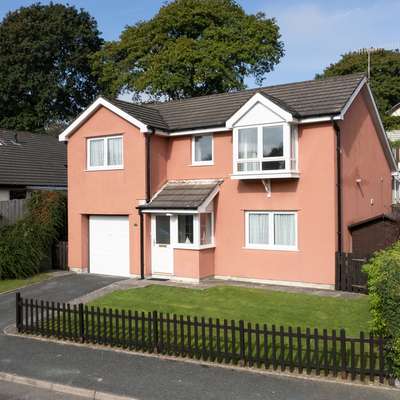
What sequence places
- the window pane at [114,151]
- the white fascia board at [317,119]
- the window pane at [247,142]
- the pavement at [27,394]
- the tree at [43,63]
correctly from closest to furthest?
1. the pavement at [27,394]
2. the white fascia board at [317,119]
3. the window pane at [247,142]
4. the window pane at [114,151]
5. the tree at [43,63]

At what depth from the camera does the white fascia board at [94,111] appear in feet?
57.8

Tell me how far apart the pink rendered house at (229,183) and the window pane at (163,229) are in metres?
0.04

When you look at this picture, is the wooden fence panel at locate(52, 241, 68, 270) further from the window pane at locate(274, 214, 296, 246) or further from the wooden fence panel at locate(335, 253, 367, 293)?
the wooden fence panel at locate(335, 253, 367, 293)

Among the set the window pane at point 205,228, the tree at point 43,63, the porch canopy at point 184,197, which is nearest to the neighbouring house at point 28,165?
the porch canopy at point 184,197

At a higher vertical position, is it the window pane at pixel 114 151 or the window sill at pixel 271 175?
the window pane at pixel 114 151

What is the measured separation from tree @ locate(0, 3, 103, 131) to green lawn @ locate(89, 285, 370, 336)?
3370cm

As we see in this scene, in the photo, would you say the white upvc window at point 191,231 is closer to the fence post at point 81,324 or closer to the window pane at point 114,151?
the window pane at point 114,151

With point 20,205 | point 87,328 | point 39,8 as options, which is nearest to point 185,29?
point 39,8

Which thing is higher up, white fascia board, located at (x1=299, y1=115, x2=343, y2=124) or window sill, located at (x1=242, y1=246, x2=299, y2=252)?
white fascia board, located at (x1=299, y1=115, x2=343, y2=124)

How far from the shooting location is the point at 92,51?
155 ft

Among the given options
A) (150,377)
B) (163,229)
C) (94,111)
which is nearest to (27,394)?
(150,377)

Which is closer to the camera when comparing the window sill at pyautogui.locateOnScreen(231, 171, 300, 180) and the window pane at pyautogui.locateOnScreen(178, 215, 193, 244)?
the window sill at pyautogui.locateOnScreen(231, 171, 300, 180)

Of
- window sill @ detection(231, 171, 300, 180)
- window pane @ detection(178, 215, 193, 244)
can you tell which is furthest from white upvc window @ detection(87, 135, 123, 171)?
window sill @ detection(231, 171, 300, 180)

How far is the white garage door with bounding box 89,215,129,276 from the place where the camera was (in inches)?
730
